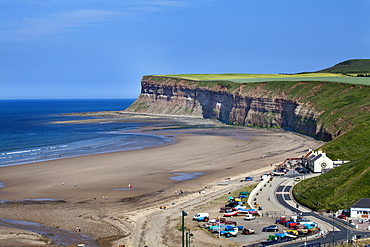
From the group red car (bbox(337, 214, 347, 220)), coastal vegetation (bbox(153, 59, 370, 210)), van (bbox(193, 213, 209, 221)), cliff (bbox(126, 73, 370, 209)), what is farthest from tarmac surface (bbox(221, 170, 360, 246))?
van (bbox(193, 213, 209, 221))

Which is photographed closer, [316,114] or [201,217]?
[201,217]

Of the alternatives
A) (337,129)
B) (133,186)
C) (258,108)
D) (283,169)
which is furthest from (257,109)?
(133,186)

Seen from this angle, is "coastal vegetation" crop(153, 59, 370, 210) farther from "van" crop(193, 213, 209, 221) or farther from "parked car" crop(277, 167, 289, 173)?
"van" crop(193, 213, 209, 221)

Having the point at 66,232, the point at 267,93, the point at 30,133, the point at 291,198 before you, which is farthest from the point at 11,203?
the point at 267,93

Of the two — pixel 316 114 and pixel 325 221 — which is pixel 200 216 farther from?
pixel 316 114

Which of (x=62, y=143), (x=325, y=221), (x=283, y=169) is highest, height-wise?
(x=283, y=169)

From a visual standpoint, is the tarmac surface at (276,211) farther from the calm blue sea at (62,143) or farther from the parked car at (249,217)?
the calm blue sea at (62,143)

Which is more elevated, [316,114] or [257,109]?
[316,114]
